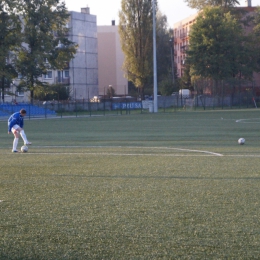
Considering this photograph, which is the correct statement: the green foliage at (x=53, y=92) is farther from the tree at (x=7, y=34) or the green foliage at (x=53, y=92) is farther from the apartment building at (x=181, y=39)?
the apartment building at (x=181, y=39)

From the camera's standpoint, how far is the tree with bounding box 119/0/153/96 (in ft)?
241

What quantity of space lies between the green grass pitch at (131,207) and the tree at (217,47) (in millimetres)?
52633

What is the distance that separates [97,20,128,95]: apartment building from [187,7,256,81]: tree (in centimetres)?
2786

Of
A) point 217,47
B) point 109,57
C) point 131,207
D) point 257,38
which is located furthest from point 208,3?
point 131,207

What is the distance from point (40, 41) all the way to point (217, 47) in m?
21.6

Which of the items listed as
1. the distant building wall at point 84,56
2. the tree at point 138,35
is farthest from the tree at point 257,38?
the distant building wall at point 84,56

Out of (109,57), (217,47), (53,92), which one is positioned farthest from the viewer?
(109,57)

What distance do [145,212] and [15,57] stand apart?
172 ft

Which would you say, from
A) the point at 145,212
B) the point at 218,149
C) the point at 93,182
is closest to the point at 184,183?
the point at 93,182

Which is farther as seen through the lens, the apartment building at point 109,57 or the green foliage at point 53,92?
the apartment building at point 109,57

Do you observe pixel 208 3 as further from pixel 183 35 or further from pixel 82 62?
pixel 183 35

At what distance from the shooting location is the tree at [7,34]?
5378 centimetres

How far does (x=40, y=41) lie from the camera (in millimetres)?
57625

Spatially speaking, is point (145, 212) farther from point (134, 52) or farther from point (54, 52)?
point (134, 52)
